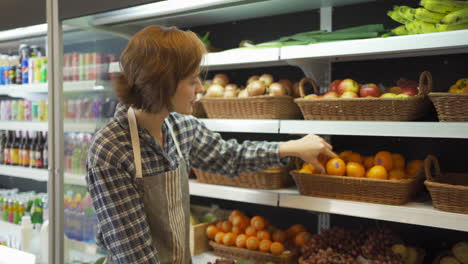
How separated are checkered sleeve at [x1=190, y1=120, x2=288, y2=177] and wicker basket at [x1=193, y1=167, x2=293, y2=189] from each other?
0.11m

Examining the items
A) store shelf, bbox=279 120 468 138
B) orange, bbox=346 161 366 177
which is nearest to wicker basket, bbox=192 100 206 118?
store shelf, bbox=279 120 468 138

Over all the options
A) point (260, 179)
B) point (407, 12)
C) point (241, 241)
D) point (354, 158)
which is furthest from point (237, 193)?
point (407, 12)

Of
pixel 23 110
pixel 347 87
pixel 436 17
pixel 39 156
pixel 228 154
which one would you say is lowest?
pixel 39 156

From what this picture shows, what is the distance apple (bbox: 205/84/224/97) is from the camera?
95.3 inches

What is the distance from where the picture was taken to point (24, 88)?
115 inches

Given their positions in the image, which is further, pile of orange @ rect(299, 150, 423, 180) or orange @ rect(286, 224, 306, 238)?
orange @ rect(286, 224, 306, 238)

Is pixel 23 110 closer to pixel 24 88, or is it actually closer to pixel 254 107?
pixel 24 88

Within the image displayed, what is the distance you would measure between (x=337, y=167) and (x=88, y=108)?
1615 millimetres

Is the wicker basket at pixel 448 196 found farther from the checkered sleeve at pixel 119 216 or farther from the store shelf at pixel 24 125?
the store shelf at pixel 24 125

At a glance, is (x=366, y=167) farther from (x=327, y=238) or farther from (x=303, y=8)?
(x=303, y=8)

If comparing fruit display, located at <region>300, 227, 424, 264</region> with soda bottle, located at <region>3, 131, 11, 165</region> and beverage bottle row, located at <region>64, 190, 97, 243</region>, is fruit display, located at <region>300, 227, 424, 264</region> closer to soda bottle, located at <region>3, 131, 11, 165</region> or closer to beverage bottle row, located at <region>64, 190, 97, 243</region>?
beverage bottle row, located at <region>64, 190, 97, 243</region>

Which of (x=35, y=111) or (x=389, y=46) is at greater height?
(x=389, y=46)

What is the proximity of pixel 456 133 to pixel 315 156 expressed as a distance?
1.91ft

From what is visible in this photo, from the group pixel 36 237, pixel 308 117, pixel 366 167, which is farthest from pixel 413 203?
pixel 36 237
